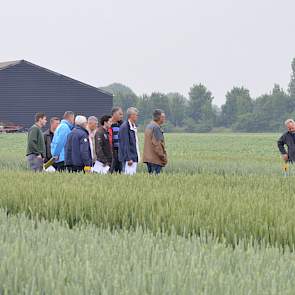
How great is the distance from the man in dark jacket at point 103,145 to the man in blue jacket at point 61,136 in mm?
706

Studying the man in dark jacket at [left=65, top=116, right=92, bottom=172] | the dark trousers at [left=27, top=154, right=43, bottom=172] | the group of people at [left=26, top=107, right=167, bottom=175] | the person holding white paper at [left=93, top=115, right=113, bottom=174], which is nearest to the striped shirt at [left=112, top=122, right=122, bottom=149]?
the group of people at [left=26, top=107, right=167, bottom=175]

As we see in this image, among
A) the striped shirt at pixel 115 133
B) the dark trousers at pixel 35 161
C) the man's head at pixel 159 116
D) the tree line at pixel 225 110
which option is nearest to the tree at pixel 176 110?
the tree line at pixel 225 110

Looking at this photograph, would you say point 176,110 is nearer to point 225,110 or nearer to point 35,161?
point 225,110

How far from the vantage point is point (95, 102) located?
63.6 meters

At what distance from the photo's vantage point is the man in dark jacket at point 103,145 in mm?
12227

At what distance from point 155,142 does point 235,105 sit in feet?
319

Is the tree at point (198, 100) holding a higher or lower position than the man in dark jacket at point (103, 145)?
higher

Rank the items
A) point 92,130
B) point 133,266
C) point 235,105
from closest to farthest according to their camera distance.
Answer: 1. point 133,266
2. point 92,130
3. point 235,105

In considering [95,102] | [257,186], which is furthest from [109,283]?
[95,102]

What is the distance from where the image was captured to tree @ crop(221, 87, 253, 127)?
10669 centimetres

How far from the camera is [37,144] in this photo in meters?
13.2

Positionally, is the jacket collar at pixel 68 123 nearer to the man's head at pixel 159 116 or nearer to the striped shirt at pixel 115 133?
the striped shirt at pixel 115 133

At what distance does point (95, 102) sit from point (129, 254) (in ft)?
196

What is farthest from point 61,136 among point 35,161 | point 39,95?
point 39,95
